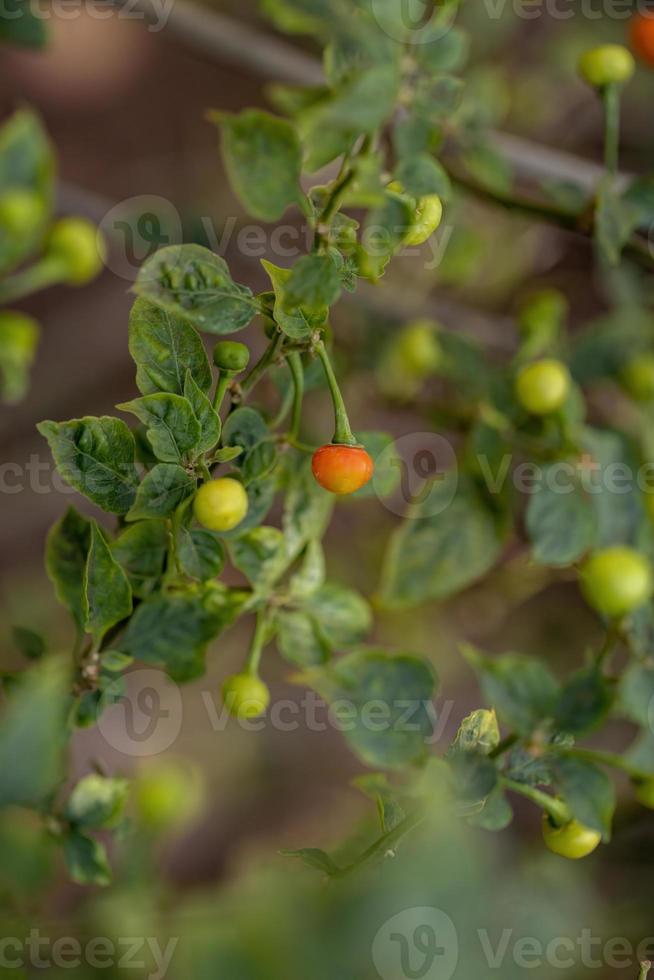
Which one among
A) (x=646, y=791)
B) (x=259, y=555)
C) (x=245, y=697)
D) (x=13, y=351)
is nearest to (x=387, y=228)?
(x=259, y=555)

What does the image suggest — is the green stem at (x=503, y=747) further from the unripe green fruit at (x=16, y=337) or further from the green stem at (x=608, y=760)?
the unripe green fruit at (x=16, y=337)

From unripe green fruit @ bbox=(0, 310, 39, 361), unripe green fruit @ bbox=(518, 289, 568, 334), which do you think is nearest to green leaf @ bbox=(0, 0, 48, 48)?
unripe green fruit @ bbox=(0, 310, 39, 361)

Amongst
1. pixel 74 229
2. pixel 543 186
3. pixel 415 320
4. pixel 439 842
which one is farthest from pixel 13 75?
pixel 439 842

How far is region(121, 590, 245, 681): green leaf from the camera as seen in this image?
0.67 meters

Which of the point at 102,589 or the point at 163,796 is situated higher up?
the point at 102,589

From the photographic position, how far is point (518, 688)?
29.1 inches

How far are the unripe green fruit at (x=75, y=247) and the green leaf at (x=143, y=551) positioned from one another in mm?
547

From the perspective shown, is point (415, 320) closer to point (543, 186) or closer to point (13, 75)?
point (543, 186)

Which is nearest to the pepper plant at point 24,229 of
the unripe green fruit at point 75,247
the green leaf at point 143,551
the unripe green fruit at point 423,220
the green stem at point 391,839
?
the unripe green fruit at point 75,247

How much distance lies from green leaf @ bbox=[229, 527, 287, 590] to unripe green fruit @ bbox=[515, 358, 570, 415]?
0.37 meters

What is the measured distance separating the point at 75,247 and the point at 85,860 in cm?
69

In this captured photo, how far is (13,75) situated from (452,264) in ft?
2.79

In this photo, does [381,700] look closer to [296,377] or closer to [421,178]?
[296,377]

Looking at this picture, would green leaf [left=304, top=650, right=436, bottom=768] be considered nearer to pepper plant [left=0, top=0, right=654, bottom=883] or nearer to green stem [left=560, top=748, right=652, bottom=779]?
pepper plant [left=0, top=0, right=654, bottom=883]
